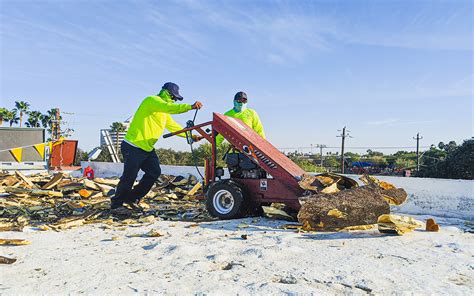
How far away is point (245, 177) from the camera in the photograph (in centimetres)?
559

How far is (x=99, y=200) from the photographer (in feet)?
22.9

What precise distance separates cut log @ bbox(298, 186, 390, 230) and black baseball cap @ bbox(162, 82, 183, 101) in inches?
104

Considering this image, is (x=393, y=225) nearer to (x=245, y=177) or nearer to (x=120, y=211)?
(x=245, y=177)

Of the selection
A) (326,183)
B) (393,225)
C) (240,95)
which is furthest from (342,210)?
(240,95)

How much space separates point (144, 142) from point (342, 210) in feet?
9.71

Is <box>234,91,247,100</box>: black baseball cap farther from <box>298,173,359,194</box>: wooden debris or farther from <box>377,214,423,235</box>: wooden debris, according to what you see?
<box>377,214,423,235</box>: wooden debris

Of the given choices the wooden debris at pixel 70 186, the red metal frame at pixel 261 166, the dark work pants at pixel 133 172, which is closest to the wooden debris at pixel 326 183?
the red metal frame at pixel 261 166

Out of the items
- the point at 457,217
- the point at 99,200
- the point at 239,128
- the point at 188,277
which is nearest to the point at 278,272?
the point at 188,277

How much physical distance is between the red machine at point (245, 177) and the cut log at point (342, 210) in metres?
0.67

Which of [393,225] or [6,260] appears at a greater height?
[393,225]

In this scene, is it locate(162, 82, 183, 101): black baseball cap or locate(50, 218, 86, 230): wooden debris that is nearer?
locate(50, 218, 86, 230): wooden debris

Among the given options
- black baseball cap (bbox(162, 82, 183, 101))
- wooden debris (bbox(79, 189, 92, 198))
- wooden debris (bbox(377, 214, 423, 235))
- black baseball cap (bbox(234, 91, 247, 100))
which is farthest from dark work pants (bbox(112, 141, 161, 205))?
wooden debris (bbox(377, 214, 423, 235))

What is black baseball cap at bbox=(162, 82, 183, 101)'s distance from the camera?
592 centimetres

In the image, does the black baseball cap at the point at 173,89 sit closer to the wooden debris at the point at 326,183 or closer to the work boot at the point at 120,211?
the work boot at the point at 120,211
